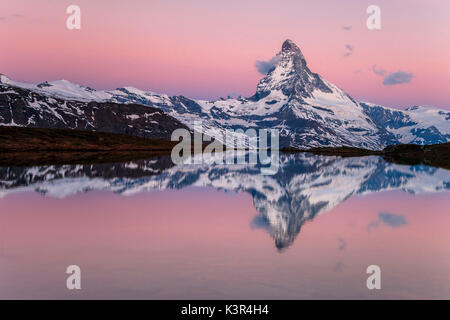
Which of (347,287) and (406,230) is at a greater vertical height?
(406,230)

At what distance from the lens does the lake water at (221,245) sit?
21922mm

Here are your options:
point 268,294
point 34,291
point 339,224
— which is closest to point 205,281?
point 268,294

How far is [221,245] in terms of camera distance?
30328 millimetres

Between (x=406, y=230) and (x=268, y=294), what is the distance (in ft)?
65.4

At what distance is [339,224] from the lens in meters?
39.0

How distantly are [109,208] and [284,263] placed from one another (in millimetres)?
24483

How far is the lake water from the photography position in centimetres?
2192

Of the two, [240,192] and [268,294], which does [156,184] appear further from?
[268,294]

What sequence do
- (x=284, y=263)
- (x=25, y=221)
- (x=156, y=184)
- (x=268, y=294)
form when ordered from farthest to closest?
(x=156, y=184)
(x=25, y=221)
(x=284, y=263)
(x=268, y=294)

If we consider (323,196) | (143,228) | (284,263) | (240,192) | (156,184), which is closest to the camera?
(284,263)

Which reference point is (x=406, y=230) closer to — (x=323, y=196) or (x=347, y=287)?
(x=347, y=287)
